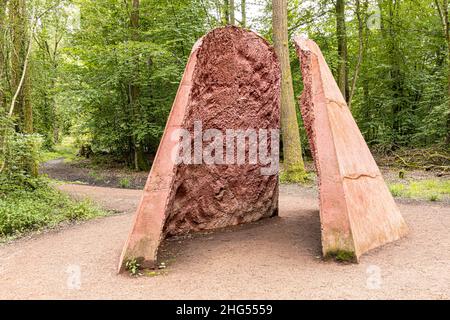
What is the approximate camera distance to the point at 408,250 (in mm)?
5152

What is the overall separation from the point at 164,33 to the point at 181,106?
11.7 metres

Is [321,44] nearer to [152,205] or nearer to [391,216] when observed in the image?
[391,216]

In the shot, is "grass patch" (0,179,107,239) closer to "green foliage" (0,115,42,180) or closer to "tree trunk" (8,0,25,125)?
"green foliage" (0,115,42,180)

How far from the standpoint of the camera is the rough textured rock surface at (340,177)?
476cm

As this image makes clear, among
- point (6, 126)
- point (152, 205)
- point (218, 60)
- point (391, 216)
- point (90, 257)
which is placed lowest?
point (90, 257)

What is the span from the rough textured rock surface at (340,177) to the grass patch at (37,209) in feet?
18.4

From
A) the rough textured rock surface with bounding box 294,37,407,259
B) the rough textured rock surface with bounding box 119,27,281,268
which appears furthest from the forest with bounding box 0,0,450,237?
the rough textured rock surface with bounding box 294,37,407,259

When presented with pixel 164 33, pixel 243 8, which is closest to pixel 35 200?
pixel 164 33

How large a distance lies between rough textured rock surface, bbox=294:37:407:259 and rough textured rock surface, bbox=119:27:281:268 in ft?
3.43

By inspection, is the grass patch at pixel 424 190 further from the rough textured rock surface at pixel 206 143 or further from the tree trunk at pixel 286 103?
the rough textured rock surface at pixel 206 143

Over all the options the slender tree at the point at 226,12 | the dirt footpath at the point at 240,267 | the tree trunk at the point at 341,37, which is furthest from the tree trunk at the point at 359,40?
the dirt footpath at the point at 240,267
